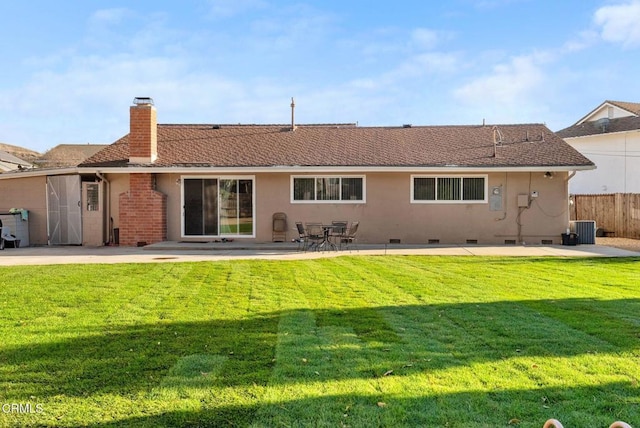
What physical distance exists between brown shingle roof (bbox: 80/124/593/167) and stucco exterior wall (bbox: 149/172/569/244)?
64 cm

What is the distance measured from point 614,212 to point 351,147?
12.2 m

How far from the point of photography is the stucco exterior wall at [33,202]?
54.5ft

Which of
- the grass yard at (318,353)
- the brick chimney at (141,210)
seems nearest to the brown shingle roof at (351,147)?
the brick chimney at (141,210)

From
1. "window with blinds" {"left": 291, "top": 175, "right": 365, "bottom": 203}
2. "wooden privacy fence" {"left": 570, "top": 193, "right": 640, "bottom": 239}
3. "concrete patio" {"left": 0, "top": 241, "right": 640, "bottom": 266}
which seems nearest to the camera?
"concrete patio" {"left": 0, "top": 241, "right": 640, "bottom": 266}

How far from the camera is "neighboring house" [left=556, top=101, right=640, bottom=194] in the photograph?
29.1 m

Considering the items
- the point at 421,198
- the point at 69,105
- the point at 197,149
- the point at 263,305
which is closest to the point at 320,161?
the point at 421,198

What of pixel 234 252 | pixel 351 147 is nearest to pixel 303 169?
pixel 351 147

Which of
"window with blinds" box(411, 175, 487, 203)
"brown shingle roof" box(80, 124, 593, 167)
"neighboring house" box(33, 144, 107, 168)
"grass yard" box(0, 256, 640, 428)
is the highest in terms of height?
"neighboring house" box(33, 144, 107, 168)

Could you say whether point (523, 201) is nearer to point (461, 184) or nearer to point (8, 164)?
point (461, 184)

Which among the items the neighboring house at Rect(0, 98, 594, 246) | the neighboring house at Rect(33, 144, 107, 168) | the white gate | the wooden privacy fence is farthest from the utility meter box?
the neighboring house at Rect(33, 144, 107, 168)

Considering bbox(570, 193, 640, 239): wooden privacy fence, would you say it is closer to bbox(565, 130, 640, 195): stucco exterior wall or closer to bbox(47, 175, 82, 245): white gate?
bbox(565, 130, 640, 195): stucco exterior wall

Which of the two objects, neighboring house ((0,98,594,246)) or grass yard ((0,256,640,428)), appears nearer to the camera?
grass yard ((0,256,640,428))

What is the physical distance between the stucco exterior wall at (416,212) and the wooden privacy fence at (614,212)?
6095 mm

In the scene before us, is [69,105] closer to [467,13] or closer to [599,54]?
[467,13]
